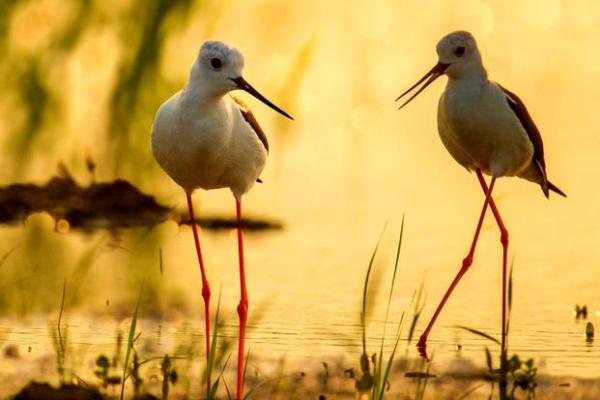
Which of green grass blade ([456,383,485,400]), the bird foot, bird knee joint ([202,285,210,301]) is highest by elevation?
bird knee joint ([202,285,210,301])

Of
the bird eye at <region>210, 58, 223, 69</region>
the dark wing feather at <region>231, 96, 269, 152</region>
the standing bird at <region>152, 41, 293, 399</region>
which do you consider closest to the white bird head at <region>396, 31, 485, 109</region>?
the dark wing feather at <region>231, 96, 269, 152</region>

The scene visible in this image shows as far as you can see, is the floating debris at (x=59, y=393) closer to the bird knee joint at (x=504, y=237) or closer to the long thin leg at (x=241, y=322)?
the long thin leg at (x=241, y=322)

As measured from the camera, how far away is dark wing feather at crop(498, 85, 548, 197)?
7.46 metres

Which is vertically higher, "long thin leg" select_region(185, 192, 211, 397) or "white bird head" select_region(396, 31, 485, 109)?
"white bird head" select_region(396, 31, 485, 109)

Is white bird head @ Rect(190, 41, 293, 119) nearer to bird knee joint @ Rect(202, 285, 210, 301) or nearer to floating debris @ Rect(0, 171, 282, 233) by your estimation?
bird knee joint @ Rect(202, 285, 210, 301)

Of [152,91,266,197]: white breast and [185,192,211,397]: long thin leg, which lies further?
[185,192,211,397]: long thin leg

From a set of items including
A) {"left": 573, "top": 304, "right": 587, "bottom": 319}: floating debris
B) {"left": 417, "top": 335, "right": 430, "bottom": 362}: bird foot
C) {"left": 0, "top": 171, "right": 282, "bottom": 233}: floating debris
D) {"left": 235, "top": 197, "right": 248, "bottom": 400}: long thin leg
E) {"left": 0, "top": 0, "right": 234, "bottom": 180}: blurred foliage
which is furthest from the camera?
{"left": 0, "top": 171, "right": 282, "bottom": 233}: floating debris

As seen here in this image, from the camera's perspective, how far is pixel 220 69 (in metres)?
6.18

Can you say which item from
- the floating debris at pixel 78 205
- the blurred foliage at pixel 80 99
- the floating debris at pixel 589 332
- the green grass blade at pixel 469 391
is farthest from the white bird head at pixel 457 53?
the floating debris at pixel 78 205

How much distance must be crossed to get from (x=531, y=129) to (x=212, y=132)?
6.19ft

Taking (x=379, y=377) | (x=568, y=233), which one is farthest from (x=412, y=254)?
(x=379, y=377)

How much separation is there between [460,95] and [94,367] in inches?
85.9

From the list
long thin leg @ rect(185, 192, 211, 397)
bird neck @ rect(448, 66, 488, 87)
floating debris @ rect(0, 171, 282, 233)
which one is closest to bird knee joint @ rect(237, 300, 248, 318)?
long thin leg @ rect(185, 192, 211, 397)

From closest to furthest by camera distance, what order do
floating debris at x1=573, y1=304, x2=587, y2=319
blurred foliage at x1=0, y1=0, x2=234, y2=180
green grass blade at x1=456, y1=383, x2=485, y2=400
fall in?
green grass blade at x1=456, y1=383, x2=485, y2=400
floating debris at x1=573, y1=304, x2=587, y2=319
blurred foliage at x1=0, y1=0, x2=234, y2=180
